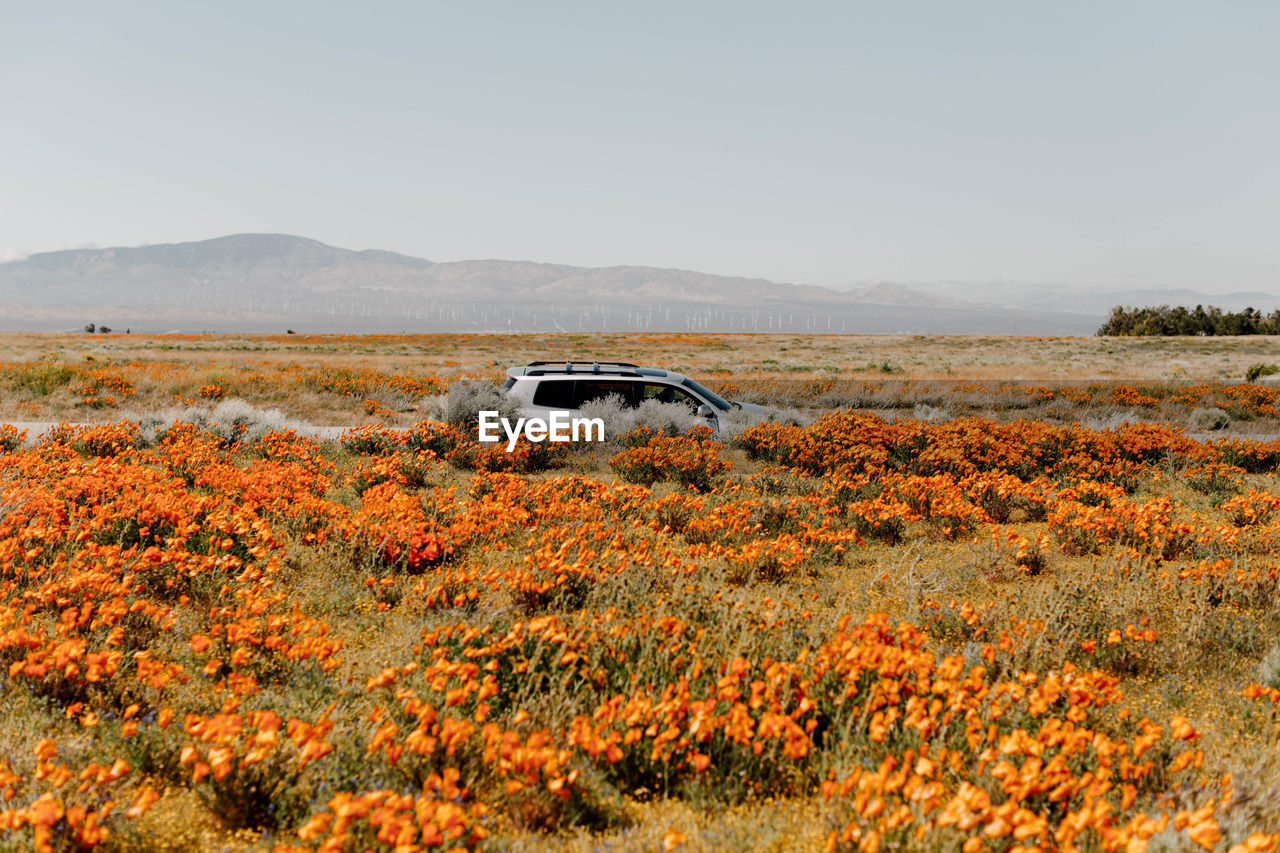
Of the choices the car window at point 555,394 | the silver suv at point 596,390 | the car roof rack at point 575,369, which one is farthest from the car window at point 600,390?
the car roof rack at point 575,369

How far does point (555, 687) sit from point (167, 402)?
19.3 metres

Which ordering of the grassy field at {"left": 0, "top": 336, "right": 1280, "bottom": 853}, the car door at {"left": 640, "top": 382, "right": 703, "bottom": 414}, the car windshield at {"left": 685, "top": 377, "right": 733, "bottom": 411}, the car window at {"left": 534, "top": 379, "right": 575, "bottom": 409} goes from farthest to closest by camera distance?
the car windshield at {"left": 685, "top": 377, "right": 733, "bottom": 411}, the car door at {"left": 640, "top": 382, "right": 703, "bottom": 414}, the car window at {"left": 534, "top": 379, "right": 575, "bottom": 409}, the grassy field at {"left": 0, "top": 336, "right": 1280, "bottom": 853}

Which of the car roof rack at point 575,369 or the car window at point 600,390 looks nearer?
the car window at point 600,390

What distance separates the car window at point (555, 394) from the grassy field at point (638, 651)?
1.82 meters

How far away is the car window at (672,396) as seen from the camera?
1391cm

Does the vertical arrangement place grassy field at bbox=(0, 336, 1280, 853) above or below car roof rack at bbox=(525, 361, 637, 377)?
below

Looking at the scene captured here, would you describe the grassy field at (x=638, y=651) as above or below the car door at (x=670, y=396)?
below

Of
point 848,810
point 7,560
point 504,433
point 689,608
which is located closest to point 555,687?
point 689,608

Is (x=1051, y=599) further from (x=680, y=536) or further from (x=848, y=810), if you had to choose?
(x=680, y=536)

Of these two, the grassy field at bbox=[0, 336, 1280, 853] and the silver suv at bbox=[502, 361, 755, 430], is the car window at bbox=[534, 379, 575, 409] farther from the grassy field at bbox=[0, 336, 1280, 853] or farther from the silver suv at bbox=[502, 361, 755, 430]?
the grassy field at bbox=[0, 336, 1280, 853]

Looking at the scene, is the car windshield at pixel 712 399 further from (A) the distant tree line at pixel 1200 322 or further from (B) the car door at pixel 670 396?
(A) the distant tree line at pixel 1200 322

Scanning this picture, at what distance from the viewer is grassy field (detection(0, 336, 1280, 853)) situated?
9.79 ft

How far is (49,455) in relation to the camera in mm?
9953

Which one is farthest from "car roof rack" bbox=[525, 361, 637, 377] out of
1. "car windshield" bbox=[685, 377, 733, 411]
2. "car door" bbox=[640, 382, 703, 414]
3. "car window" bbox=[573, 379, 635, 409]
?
"car windshield" bbox=[685, 377, 733, 411]
